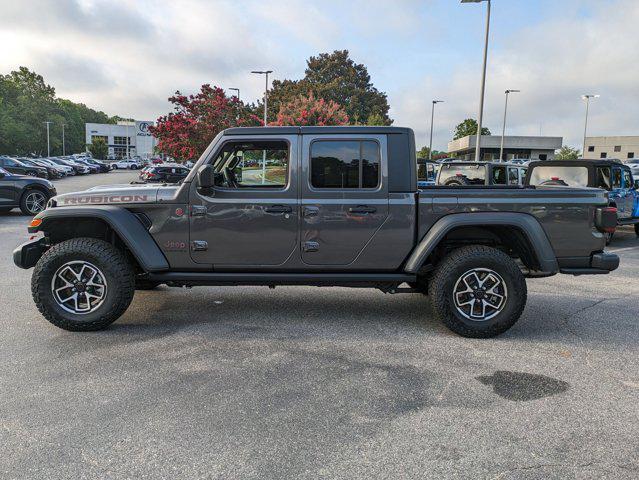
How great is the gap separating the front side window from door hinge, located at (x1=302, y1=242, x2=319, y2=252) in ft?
2.02

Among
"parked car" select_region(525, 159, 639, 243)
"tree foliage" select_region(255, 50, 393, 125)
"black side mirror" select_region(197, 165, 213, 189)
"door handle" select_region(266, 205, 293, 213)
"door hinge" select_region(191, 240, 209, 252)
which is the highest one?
"tree foliage" select_region(255, 50, 393, 125)

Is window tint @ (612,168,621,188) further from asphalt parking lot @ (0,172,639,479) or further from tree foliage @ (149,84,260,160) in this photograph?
tree foliage @ (149,84,260,160)

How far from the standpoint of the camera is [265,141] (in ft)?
16.2

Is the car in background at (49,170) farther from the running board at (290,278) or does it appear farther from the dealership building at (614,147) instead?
the dealership building at (614,147)

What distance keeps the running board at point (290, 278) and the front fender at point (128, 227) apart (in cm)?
18

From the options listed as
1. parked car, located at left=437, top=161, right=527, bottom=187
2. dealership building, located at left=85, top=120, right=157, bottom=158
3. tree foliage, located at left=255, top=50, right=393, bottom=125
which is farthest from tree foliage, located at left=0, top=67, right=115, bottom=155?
parked car, located at left=437, top=161, right=527, bottom=187

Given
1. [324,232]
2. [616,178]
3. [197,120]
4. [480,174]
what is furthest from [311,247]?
[197,120]

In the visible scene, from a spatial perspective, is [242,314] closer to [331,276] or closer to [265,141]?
[331,276]

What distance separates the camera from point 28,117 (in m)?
69.1

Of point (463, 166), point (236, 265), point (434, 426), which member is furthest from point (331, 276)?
point (463, 166)

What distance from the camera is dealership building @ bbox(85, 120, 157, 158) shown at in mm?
119062

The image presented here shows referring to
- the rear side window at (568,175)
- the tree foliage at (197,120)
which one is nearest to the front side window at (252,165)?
the rear side window at (568,175)

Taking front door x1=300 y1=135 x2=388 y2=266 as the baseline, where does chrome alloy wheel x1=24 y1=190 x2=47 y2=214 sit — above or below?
below

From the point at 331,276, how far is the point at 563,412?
2285 millimetres
